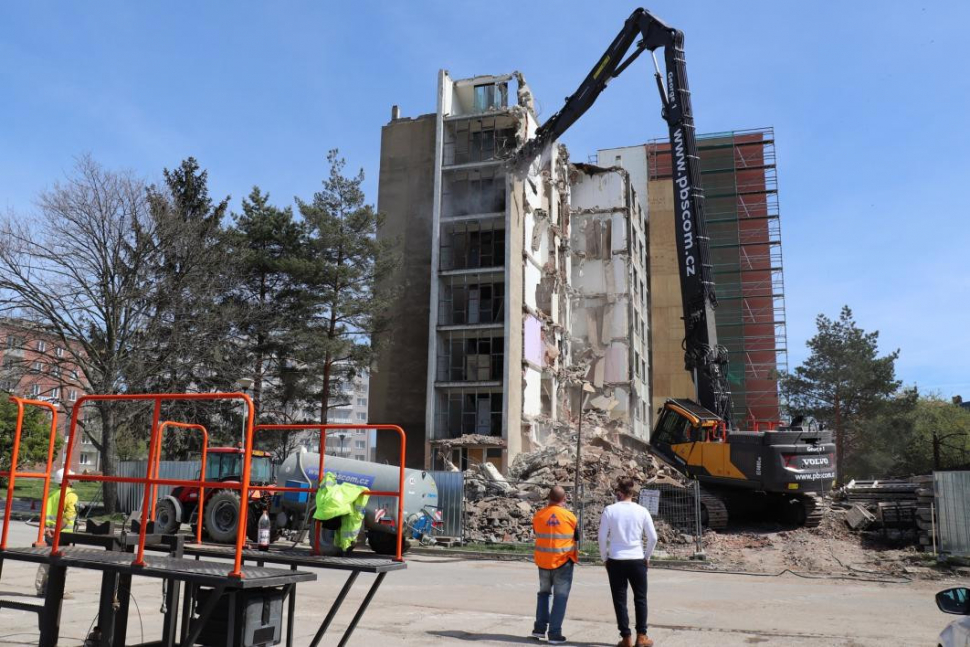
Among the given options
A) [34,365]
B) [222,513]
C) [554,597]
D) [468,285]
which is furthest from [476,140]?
[554,597]

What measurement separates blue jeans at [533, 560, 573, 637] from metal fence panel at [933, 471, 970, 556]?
14333 millimetres

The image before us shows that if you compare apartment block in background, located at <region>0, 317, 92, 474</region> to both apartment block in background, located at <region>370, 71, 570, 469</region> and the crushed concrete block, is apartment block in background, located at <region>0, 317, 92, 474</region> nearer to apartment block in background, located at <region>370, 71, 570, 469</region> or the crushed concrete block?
apartment block in background, located at <region>370, 71, 570, 469</region>

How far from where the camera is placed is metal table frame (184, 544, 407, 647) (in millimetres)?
5945

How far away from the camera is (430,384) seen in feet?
131

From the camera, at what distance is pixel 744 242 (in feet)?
221

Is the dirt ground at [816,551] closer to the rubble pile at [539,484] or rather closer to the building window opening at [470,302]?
the rubble pile at [539,484]

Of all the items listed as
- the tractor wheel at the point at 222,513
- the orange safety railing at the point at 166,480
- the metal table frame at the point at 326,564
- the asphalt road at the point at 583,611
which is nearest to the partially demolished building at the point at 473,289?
the asphalt road at the point at 583,611

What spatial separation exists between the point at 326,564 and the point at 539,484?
930 inches

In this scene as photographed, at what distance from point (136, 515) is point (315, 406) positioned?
91.8 ft

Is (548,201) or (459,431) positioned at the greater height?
(548,201)

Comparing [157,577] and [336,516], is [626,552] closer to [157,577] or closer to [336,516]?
[336,516]

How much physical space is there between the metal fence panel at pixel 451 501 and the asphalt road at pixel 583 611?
751 centimetres

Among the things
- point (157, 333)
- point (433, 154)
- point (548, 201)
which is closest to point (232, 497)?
point (157, 333)

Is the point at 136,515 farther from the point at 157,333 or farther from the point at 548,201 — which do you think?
the point at 548,201
